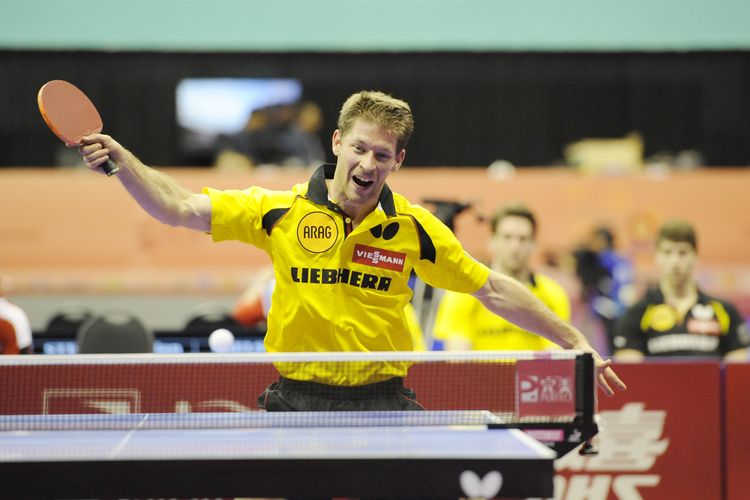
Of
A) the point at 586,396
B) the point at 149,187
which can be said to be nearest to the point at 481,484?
the point at 586,396

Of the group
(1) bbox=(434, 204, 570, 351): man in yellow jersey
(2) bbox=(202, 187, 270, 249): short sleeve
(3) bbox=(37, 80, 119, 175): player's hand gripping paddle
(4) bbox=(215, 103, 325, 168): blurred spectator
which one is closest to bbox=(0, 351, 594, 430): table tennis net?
(2) bbox=(202, 187, 270, 249): short sleeve

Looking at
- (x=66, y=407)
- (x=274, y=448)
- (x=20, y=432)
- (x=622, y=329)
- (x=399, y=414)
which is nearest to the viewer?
(x=274, y=448)

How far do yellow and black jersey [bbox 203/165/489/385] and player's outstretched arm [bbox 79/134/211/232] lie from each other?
9 centimetres

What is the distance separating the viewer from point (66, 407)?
502 centimetres

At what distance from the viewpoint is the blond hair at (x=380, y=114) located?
11.5 ft

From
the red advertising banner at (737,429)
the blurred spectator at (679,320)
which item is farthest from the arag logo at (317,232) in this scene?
the blurred spectator at (679,320)

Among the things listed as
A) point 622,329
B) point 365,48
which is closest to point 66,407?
point 622,329

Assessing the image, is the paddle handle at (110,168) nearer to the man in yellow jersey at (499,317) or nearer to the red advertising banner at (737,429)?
the man in yellow jersey at (499,317)

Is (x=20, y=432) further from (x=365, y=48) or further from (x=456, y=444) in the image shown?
(x=365, y=48)

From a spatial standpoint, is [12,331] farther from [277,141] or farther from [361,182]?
[277,141]

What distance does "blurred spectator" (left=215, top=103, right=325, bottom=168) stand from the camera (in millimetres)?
14055

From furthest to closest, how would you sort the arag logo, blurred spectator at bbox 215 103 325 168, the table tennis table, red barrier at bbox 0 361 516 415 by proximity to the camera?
blurred spectator at bbox 215 103 325 168
red barrier at bbox 0 361 516 415
the arag logo
the table tennis table

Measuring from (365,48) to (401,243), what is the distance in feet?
41.1

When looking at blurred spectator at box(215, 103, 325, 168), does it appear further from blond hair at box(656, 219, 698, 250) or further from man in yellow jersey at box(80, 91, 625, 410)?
man in yellow jersey at box(80, 91, 625, 410)
